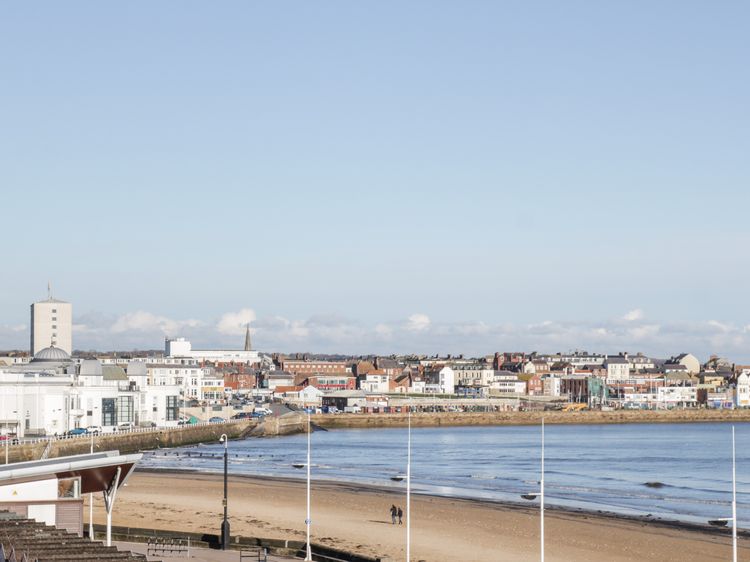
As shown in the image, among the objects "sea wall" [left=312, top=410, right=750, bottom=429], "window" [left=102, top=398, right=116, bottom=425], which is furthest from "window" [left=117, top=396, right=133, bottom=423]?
"sea wall" [left=312, top=410, right=750, bottom=429]

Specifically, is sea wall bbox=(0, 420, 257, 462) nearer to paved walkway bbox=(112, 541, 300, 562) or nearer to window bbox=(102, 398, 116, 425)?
window bbox=(102, 398, 116, 425)

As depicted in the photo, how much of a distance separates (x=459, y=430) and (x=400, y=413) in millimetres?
18685

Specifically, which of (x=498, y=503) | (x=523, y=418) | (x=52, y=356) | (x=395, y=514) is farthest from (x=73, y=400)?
(x=523, y=418)

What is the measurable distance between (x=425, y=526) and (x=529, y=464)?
39.2 meters

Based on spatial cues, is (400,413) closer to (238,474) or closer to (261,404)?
(261,404)

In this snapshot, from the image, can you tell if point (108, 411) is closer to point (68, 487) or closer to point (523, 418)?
point (523, 418)

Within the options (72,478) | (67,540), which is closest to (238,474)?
(72,478)

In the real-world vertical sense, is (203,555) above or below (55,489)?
below

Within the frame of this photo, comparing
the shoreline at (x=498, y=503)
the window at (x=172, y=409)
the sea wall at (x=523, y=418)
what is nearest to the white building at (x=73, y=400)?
the window at (x=172, y=409)

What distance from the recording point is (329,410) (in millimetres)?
171000

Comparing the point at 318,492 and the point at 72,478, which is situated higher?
the point at 72,478

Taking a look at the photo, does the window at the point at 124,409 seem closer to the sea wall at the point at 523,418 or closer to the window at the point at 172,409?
the window at the point at 172,409

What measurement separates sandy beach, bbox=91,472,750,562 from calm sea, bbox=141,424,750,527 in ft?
17.5

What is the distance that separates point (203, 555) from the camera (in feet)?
118
